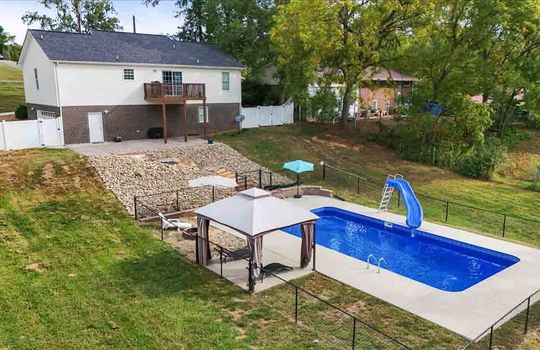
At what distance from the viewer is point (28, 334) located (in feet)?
32.3

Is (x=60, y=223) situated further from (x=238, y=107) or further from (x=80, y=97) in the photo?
(x=238, y=107)

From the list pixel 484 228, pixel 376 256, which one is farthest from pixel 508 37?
pixel 376 256

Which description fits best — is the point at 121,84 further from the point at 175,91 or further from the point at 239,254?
the point at 239,254

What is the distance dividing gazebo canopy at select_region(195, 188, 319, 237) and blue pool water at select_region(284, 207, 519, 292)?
4.50 meters

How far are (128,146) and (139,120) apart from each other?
359 centimetres

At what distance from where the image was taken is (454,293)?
41.6ft

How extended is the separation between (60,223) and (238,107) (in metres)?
21.2

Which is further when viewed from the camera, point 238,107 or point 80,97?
point 238,107

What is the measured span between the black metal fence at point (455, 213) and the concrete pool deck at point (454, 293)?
7.51 feet

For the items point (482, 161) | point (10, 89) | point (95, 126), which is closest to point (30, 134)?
point (95, 126)

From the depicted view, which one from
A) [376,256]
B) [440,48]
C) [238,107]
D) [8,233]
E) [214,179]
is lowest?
[376,256]

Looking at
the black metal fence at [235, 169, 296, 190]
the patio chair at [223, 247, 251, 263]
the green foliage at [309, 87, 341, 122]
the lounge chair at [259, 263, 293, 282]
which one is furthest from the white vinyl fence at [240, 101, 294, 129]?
the lounge chair at [259, 263, 293, 282]

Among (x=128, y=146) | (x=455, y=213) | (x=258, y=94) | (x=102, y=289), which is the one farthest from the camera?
(x=258, y=94)

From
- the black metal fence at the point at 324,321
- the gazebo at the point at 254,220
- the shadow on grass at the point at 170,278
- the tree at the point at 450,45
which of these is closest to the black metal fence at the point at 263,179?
the gazebo at the point at 254,220
